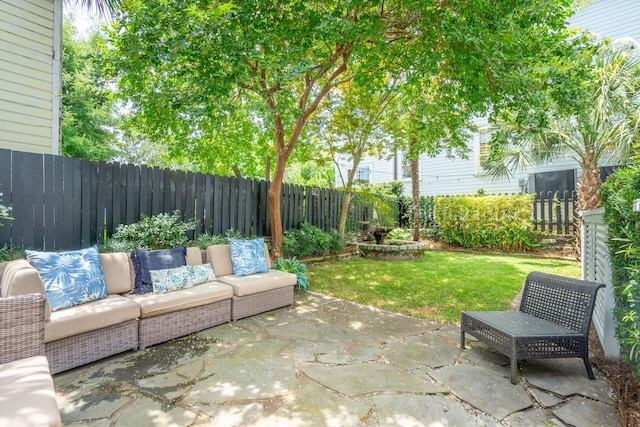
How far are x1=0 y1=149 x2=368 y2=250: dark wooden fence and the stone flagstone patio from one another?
232 centimetres

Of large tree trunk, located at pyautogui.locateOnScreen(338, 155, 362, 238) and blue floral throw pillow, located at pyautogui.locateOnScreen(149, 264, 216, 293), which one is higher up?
large tree trunk, located at pyautogui.locateOnScreen(338, 155, 362, 238)

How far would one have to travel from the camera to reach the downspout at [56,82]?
205 inches

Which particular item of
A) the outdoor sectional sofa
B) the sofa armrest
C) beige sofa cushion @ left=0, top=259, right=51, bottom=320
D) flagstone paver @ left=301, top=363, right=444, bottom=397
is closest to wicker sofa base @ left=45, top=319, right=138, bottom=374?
the outdoor sectional sofa

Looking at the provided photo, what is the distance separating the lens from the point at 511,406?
2248 millimetres

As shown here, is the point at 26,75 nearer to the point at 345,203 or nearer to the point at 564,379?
the point at 345,203

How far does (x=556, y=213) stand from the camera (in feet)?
29.1

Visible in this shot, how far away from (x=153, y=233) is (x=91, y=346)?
2131 millimetres

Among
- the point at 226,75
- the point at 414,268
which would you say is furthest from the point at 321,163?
the point at 226,75

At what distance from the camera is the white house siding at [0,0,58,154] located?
473 centimetres

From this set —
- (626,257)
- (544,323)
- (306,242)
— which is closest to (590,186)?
(544,323)

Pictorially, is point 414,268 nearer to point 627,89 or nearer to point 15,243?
point 627,89

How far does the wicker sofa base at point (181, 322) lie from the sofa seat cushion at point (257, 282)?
0.21 metres

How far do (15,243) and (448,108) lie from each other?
22.9 feet

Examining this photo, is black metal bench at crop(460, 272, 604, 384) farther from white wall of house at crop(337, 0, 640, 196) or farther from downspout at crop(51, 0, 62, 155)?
downspout at crop(51, 0, 62, 155)
